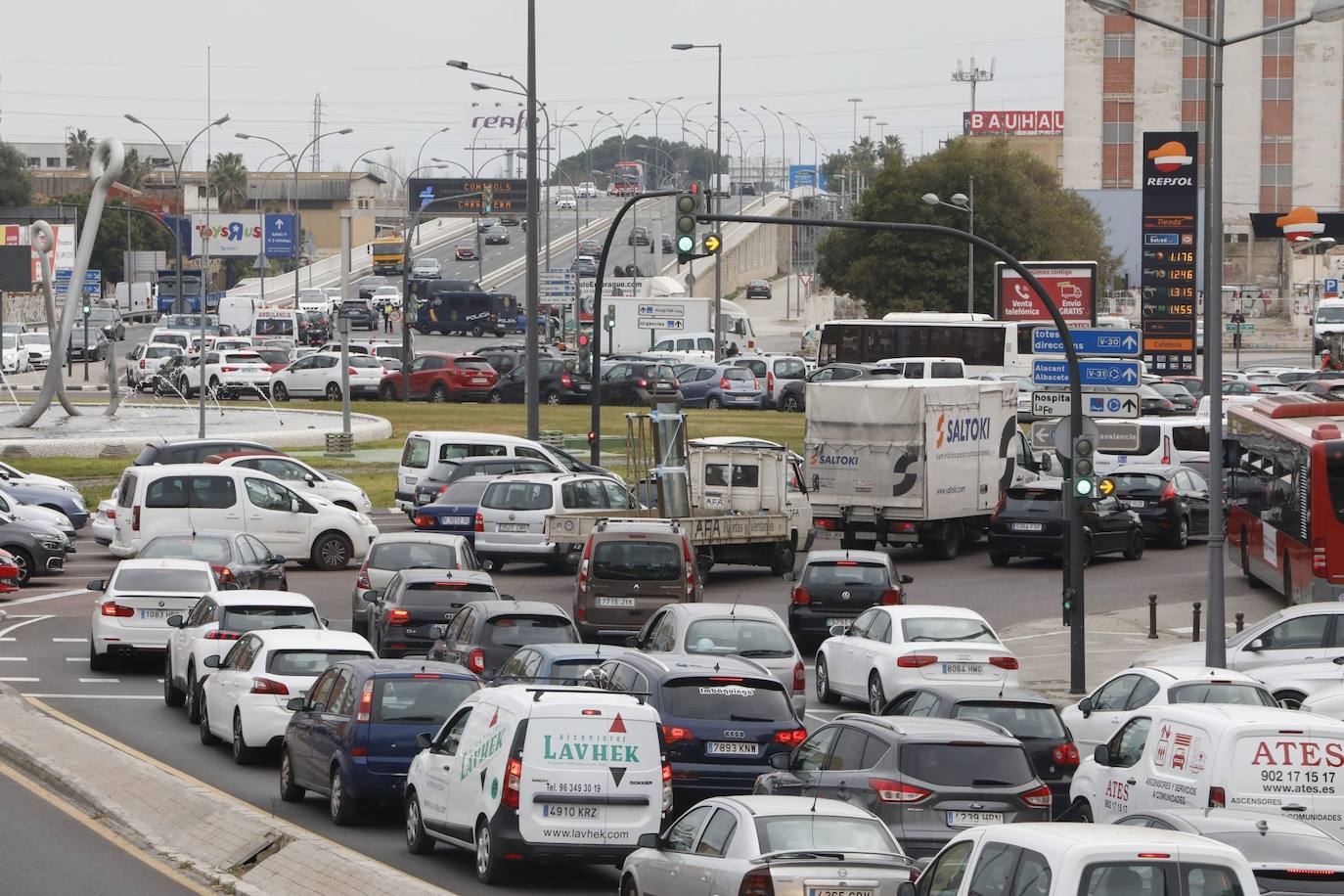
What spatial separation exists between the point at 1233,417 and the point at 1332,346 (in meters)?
47.8

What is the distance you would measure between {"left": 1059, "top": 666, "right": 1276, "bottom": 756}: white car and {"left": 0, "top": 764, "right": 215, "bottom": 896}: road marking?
25.3 feet

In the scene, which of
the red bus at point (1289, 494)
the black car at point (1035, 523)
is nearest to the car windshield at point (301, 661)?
the red bus at point (1289, 494)

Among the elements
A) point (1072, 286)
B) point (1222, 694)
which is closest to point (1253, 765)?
point (1222, 694)

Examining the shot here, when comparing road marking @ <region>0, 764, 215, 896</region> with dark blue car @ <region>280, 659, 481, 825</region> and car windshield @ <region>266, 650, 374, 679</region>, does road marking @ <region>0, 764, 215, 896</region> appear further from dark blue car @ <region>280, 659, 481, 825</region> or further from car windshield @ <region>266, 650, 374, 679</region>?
car windshield @ <region>266, 650, 374, 679</region>

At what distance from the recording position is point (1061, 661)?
26859 mm

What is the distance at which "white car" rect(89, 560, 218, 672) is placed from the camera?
24.8 m

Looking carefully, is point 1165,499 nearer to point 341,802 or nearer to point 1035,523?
point 1035,523

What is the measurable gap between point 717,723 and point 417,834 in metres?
2.82

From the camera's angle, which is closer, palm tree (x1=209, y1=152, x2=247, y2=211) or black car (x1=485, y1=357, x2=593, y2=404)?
black car (x1=485, y1=357, x2=593, y2=404)

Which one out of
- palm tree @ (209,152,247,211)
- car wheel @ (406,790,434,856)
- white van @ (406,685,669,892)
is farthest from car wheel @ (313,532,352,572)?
palm tree @ (209,152,247,211)

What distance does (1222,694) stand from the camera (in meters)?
17.3

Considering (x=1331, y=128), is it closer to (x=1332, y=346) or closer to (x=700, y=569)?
(x=1332, y=346)

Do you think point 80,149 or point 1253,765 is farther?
point 80,149

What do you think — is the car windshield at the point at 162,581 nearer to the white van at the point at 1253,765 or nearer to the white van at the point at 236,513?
the white van at the point at 236,513
